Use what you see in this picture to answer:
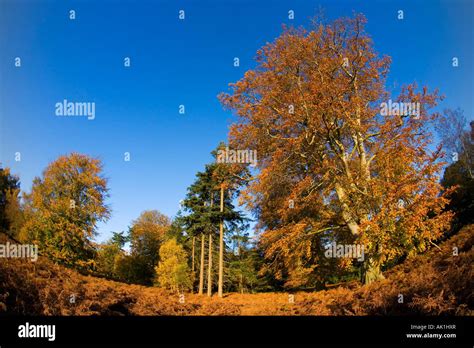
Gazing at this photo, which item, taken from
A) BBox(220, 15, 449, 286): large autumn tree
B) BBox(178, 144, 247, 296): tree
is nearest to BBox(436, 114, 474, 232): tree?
BBox(220, 15, 449, 286): large autumn tree

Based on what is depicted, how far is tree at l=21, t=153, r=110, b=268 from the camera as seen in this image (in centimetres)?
1809

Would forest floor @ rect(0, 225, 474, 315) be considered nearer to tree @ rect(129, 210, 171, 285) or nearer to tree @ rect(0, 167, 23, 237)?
tree @ rect(0, 167, 23, 237)

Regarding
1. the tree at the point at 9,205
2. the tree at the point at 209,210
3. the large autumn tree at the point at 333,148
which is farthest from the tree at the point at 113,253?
the large autumn tree at the point at 333,148

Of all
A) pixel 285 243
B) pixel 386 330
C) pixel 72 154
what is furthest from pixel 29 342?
pixel 72 154

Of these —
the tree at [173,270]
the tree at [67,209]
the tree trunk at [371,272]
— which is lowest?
the tree at [173,270]

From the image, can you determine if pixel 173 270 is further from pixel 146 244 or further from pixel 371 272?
pixel 371 272

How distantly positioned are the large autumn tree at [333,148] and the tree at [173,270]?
48.7 ft

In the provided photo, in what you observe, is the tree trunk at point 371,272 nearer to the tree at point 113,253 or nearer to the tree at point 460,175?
the tree at point 460,175

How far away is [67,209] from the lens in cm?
1862

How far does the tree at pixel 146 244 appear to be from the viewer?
A: 34062 millimetres

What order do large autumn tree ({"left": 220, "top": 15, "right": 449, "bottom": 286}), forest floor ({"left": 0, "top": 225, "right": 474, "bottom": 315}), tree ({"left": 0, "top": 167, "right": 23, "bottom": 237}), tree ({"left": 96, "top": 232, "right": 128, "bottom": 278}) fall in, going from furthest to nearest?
tree ({"left": 96, "top": 232, "right": 128, "bottom": 278}) < tree ({"left": 0, "top": 167, "right": 23, "bottom": 237}) < large autumn tree ({"left": 220, "top": 15, "right": 449, "bottom": 286}) < forest floor ({"left": 0, "top": 225, "right": 474, "bottom": 315})

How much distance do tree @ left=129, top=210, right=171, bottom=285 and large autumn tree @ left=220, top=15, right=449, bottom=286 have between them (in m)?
23.5

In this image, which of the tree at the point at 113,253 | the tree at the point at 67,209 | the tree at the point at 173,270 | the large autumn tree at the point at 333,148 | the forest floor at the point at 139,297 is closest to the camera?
the forest floor at the point at 139,297

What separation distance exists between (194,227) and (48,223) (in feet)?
48.9
